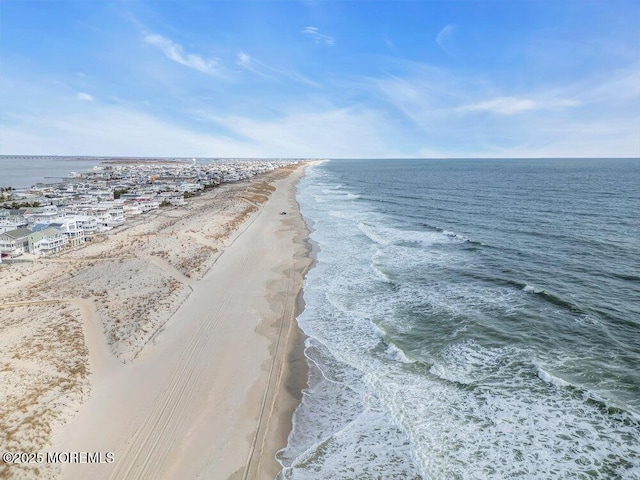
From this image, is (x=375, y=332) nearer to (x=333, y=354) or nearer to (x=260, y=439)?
(x=333, y=354)

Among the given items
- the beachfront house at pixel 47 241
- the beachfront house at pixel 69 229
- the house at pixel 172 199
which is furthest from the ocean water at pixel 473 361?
the house at pixel 172 199

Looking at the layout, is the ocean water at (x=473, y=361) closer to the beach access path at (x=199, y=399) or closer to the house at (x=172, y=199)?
the beach access path at (x=199, y=399)

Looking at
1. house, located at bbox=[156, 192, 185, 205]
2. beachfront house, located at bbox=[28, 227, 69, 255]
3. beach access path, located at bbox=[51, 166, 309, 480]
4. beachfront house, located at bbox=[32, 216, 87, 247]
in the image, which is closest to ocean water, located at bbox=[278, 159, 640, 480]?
beach access path, located at bbox=[51, 166, 309, 480]

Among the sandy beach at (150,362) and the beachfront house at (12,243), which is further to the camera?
the beachfront house at (12,243)

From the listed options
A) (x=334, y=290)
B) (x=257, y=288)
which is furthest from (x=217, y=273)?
(x=334, y=290)

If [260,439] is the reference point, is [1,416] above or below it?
above

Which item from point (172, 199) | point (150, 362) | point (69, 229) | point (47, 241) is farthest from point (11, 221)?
point (150, 362)
